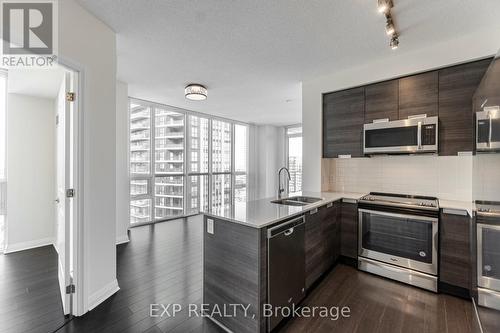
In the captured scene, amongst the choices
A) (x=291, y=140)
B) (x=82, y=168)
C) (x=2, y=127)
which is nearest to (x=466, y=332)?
(x=82, y=168)

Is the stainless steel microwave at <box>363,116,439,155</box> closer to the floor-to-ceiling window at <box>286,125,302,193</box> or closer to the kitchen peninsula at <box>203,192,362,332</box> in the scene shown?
the kitchen peninsula at <box>203,192,362,332</box>

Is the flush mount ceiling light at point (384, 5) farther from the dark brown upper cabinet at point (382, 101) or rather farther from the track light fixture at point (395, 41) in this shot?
the dark brown upper cabinet at point (382, 101)

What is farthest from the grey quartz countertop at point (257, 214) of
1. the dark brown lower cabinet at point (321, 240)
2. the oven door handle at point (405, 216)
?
the oven door handle at point (405, 216)

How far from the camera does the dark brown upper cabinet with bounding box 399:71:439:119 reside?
8.63ft

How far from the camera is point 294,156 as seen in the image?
7895mm

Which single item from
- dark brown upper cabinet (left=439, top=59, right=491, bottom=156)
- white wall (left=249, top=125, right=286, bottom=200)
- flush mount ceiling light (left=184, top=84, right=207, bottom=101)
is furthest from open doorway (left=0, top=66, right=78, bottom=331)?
white wall (left=249, top=125, right=286, bottom=200)

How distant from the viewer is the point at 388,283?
2564 mm

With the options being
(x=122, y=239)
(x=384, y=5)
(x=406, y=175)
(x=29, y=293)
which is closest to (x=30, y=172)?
(x=122, y=239)

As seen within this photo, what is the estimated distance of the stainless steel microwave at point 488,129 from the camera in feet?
4.62

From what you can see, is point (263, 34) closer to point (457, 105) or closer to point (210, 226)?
point (210, 226)

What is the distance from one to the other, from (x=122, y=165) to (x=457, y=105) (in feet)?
16.2

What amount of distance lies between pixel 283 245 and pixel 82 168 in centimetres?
191

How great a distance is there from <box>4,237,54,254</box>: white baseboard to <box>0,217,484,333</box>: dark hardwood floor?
1.10ft

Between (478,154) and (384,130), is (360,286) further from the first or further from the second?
(384,130)
